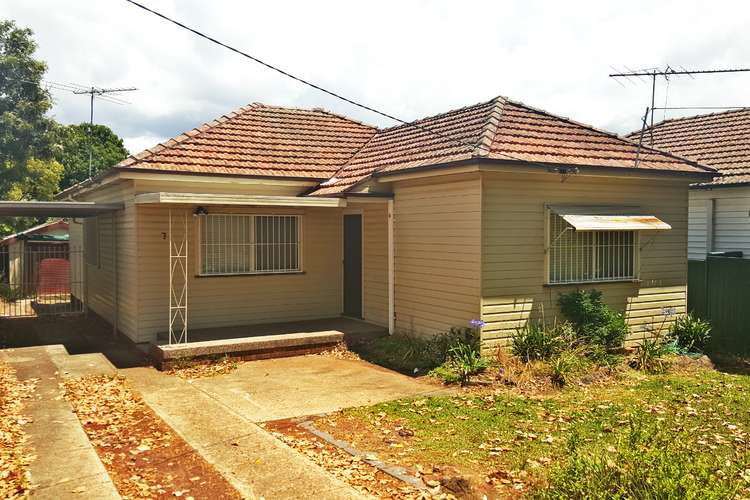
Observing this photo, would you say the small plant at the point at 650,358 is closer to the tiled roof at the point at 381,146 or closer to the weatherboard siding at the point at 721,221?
the tiled roof at the point at 381,146

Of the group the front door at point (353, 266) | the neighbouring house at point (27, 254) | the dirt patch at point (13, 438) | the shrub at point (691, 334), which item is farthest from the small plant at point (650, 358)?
the neighbouring house at point (27, 254)

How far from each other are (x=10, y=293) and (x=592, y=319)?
1924 cm

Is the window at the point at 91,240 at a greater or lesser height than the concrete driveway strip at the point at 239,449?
greater

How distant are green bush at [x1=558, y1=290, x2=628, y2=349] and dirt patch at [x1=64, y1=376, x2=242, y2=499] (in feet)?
22.3

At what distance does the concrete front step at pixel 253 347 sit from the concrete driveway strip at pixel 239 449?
1.06 m

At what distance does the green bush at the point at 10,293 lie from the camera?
20906 mm

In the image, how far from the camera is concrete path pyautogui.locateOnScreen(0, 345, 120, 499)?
537 cm

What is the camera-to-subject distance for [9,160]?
29.5m

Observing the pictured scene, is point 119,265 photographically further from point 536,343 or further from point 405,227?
point 536,343

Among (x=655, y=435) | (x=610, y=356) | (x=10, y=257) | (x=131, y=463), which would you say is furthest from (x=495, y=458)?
(x=10, y=257)

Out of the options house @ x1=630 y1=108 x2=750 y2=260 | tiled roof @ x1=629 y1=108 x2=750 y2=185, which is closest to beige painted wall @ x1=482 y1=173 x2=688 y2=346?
house @ x1=630 y1=108 x2=750 y2=260

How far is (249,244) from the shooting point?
12820 mm

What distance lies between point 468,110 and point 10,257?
64.2 ft

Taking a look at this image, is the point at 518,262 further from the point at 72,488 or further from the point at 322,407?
the point at 72,488
